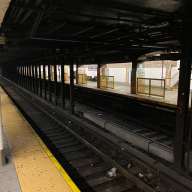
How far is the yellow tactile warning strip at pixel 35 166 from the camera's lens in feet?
9.29

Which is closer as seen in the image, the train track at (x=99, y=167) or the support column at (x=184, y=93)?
the support column at (x=184, y=93)

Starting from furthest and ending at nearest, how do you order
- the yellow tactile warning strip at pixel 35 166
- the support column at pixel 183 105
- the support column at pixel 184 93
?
1. the support column at pixel 183 105
2. the support column at pixel 184 93
3. the yellow tactile warning strip at pixel 35 166

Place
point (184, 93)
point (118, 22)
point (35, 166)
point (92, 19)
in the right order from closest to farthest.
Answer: point (35, 166), point (184, 93), point (92, 19), point (118, 22)

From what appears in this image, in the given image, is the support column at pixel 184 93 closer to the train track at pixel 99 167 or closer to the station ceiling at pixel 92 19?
the station ceiling at pixel 92 19

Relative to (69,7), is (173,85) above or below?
below

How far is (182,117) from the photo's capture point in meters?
3.85

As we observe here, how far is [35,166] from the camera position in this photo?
3379mm

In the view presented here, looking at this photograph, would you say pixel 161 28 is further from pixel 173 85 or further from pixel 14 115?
pixel 173 85

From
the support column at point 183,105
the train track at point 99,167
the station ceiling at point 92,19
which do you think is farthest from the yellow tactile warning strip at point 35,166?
the station ceiling at point 92,19

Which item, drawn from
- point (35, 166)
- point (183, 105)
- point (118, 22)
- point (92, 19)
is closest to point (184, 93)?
point (183, 105)

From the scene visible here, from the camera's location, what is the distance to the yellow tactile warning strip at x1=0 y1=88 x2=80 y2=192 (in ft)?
9.29

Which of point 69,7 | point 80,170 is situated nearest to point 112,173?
point 80,170

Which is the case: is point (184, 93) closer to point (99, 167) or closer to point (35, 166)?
point (99, 167)

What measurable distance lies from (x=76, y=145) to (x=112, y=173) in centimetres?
194
